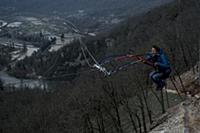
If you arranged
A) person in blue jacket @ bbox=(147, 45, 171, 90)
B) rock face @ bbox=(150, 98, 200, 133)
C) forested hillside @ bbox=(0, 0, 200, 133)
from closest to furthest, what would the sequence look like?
rock face @ bbox=(150, 98, 200, 133) < person in blue jacket @ bbox=(147, 45, 171, 90) < forested hillside @ bbox=(0, 0, 200, 133)

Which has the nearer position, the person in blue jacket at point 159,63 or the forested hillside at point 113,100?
the person in blue jacket at point 159,63

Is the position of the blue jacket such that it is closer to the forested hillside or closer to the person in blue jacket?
the person in blue jacket

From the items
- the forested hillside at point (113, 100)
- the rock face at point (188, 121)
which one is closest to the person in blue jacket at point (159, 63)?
the rock face at point (188, 121)

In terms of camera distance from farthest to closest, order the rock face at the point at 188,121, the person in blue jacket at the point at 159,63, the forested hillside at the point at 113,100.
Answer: the forested hillside at the point at 113,100, the person in blue jacket at the point at 159,63, the rock face at the point at 188,121

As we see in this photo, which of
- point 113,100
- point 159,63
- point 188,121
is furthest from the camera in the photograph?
point 113,100

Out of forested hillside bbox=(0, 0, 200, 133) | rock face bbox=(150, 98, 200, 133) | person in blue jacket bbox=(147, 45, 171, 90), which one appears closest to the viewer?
rock face bbox=(150, 98, 200, 133)

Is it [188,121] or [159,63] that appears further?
[188,121]

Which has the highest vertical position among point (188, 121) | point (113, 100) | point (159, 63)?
point (159, 63)

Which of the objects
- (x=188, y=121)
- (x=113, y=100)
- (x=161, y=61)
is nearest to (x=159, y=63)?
(x=161, y=61)

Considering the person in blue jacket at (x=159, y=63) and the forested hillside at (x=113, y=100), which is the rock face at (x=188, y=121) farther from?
the forested hillside at (x=113, y=100)

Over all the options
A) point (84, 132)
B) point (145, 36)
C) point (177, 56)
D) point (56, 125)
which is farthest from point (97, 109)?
point (145, 36)

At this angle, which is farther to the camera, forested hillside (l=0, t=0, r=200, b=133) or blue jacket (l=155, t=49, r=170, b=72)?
forested hillside (l=0, t=0, r=200, b=133)

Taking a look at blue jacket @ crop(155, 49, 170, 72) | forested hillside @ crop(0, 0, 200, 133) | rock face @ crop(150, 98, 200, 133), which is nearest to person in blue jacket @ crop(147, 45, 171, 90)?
blue jacket @ crop(155, 49, 170, 72)

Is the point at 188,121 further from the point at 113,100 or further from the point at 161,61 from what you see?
the point at 113,100
